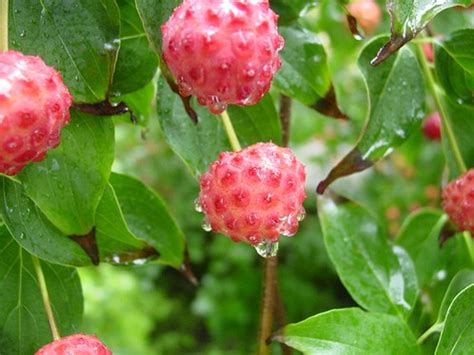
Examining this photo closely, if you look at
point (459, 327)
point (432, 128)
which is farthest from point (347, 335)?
point (432, 128)

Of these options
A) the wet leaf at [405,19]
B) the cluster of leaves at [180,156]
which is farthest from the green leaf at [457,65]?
the wet leaf at [405,19]

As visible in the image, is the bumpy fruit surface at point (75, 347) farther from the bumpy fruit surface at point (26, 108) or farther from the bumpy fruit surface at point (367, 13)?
the bumpy fruit surface at point (367, 13)

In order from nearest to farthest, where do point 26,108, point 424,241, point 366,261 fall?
1. point 26,108
2. point 366,261
3. point 424,241

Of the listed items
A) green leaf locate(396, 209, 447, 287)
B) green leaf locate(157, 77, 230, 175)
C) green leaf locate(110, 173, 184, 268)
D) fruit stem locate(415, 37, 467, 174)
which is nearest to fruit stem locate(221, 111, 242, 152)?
green leaf locate(157, 77, 230, 175)

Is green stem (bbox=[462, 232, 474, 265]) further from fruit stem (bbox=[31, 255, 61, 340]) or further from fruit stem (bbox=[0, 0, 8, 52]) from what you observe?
fruit stem (bbox=[0, 0, 8, 52])

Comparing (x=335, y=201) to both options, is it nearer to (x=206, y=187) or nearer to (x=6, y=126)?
(x=206, y=187)

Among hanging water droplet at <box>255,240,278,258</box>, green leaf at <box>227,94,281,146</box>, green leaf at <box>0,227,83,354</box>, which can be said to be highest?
green leaf at <box>227,94,281,146</box>

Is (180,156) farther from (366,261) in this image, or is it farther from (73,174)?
(366,261)
